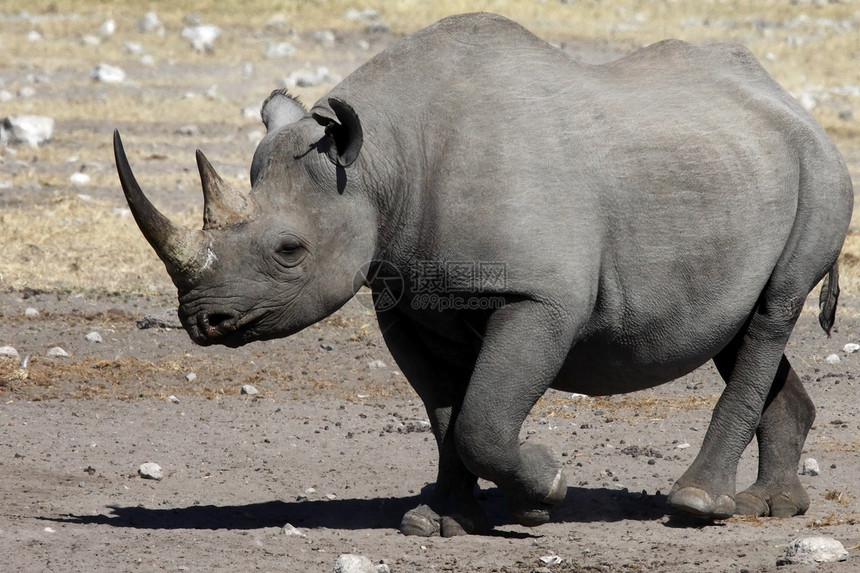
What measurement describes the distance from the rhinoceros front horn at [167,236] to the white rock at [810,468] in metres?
3.54

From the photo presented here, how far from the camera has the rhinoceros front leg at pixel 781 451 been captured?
6.04m

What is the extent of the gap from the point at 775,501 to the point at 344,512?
2.05m

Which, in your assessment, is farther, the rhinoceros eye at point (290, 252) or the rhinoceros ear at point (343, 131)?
the rhinoceros eye at point (290, 252)

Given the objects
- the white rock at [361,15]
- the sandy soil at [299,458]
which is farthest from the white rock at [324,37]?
the sandy soil at [299,458]

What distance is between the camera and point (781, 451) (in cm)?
617

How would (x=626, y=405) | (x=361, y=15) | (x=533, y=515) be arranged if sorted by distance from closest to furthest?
(x=533, y=515) → (x=626, y=405) → (x=361, y=15)

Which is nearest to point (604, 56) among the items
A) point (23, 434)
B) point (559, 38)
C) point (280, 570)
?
point (559, 38)

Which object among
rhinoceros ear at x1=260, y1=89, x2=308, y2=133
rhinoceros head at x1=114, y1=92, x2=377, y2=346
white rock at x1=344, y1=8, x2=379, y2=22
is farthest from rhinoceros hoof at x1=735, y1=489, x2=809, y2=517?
white rock at x1=344, y1=8, x2=379, y2=22

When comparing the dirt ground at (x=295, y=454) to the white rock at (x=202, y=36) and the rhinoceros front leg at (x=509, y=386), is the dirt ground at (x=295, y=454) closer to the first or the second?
the rhinoceros front leg at (x=509, y=386)

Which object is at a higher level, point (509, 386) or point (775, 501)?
point (509, 386)

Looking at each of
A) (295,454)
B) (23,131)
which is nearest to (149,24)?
(23,131)

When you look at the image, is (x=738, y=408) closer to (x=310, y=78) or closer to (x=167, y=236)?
(x=167, y=236)

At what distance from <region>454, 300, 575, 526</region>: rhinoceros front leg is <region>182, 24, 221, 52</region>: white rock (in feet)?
58.2

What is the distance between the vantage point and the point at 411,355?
5.80 meters
